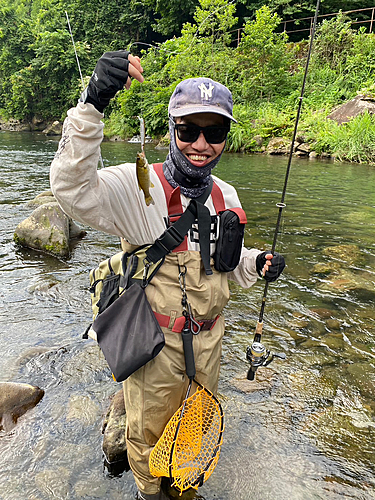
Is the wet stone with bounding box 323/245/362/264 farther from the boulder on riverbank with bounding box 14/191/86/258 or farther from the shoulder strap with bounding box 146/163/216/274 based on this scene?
the shoulder strap with bounding box 146/163/216/274

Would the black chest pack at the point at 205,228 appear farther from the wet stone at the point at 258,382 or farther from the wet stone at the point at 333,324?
the wet stone at the point at 333,324

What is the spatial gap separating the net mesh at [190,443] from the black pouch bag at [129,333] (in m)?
0.39

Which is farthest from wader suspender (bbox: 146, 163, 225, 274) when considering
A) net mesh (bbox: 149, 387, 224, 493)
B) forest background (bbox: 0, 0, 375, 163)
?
forest background (bbox: 0, 0, 375, 163)

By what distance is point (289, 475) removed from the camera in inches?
103

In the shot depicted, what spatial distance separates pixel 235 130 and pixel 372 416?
824 inches

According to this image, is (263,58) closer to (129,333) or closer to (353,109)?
(353,109)

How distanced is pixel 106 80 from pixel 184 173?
66cm

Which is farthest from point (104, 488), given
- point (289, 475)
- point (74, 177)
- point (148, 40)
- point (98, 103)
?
point (148, 40)

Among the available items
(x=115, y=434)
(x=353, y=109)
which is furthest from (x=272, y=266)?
(x=353, y=109)

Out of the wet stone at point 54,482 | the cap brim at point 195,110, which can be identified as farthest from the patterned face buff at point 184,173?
the wet stone at point 54,482

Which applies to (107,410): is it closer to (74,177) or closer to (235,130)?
(74,177)

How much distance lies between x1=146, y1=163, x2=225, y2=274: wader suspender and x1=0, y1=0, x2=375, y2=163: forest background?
1247 cm

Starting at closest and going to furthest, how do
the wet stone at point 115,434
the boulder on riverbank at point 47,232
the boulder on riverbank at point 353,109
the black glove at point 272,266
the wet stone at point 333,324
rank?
the black glove at point 272,266, the wet stone at point 115,434, the wet stone at point 333,324, the boulder on riverbank at point 47,232, the boulder on riverbank at point 353,109

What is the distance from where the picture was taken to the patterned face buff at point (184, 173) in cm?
204
